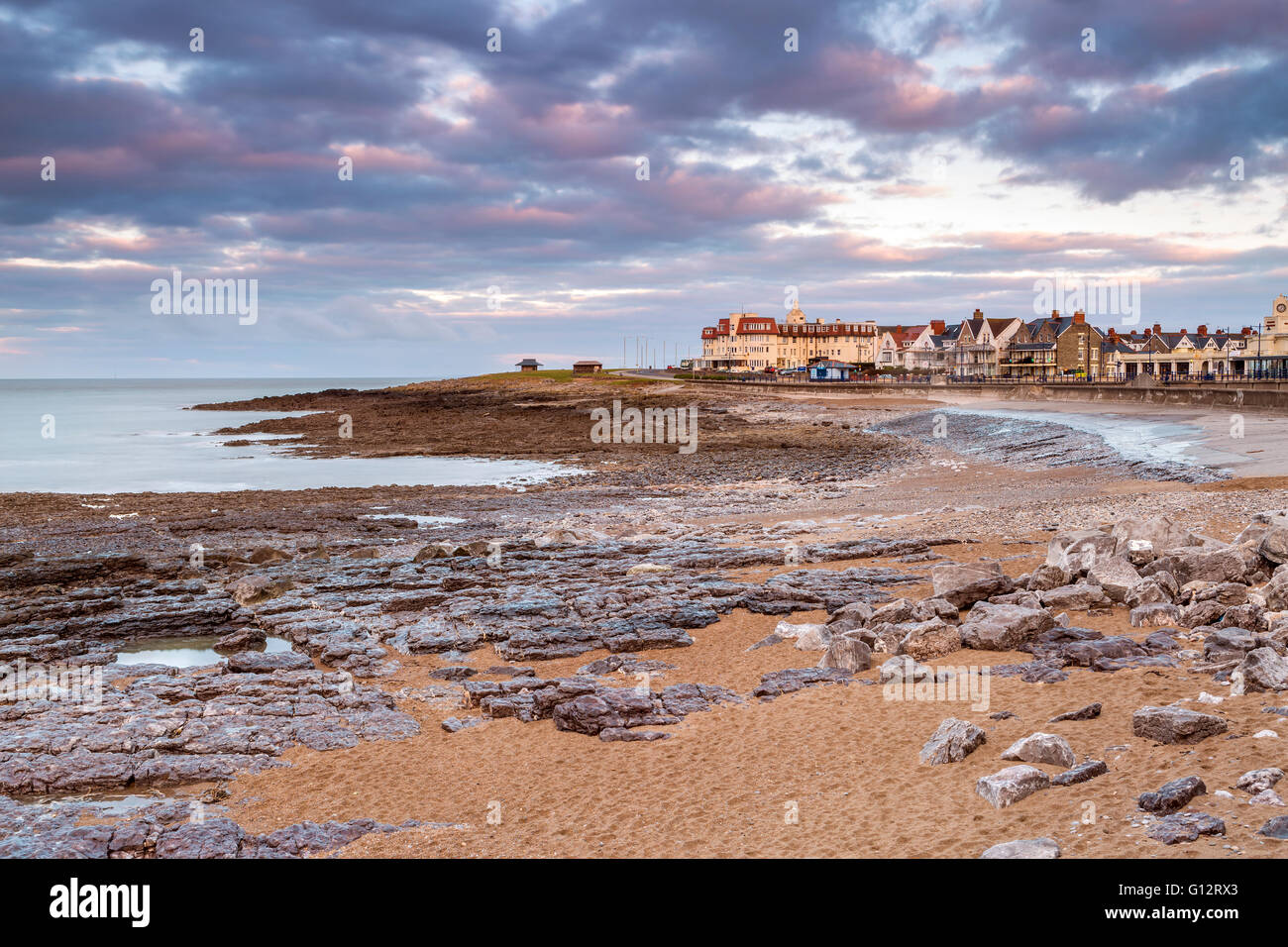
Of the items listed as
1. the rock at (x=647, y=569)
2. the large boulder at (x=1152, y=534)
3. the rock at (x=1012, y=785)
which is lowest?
the rock at (x=647, y=569)

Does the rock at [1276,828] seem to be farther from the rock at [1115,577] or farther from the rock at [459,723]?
the rock at [459,723]

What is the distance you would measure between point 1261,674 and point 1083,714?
5.04 ft

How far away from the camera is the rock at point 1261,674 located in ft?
26.0

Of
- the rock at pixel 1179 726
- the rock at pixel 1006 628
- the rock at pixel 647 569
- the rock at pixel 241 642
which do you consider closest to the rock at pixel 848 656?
the rock at pixel 1006 628

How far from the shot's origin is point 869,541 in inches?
733

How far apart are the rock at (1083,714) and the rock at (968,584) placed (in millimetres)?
4416

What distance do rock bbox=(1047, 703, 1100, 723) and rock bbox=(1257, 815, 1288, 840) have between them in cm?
256

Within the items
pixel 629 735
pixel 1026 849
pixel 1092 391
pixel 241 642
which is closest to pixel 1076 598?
pixel 629 735

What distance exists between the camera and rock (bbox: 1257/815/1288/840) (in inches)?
215

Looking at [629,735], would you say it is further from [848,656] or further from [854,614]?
[854,614]

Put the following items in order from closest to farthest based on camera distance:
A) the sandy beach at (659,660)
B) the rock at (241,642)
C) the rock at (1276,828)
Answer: the rock at (1276,828), the sandy beach at (659,660), the rock at (241,642)

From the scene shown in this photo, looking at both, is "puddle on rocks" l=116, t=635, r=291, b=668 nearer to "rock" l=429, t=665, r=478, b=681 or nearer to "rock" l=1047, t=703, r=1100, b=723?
"rock" l=429, t=665, r=478, b=681

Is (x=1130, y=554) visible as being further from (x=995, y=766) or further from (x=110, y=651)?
(x=110, y=651)

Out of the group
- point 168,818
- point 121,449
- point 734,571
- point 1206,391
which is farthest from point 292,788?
point 121,449
